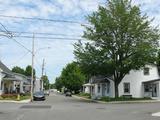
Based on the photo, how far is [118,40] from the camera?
198 ft

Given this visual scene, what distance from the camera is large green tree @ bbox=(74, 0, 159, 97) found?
196 ft

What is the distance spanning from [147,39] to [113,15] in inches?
240

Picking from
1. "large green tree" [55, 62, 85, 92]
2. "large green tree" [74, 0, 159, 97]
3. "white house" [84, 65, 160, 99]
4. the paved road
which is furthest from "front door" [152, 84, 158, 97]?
"large green tree" [55, 62, 85, 92]

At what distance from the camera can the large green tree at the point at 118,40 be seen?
59.8m

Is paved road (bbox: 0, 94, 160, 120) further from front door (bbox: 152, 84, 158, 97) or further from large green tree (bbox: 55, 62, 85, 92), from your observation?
large green tree (bbox: 55, 62, 85, 92)

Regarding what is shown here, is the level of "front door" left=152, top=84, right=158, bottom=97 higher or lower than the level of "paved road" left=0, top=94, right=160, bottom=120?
higher

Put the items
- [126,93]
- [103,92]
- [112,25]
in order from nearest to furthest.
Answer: [112,25]
[126,93]
[103,92]

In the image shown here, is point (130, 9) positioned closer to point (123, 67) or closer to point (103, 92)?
point (123, 67)

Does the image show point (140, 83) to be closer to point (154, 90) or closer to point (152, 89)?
point (152, 89)

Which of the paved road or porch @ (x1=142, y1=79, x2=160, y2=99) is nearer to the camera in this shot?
the paved road

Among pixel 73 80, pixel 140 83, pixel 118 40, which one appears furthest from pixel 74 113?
pixel 73 80

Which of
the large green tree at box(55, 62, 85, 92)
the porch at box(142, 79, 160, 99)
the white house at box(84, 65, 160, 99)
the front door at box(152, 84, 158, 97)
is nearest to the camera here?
the porch at box(142, 79, 160, 99)

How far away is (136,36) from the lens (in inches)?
2371

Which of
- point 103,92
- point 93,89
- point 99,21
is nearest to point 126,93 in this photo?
point 103,92
